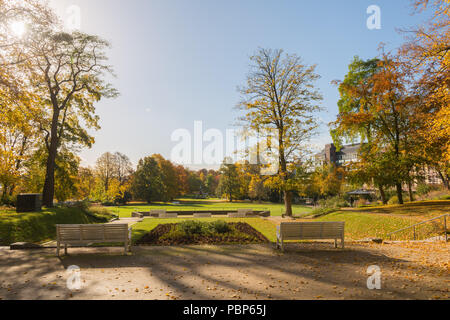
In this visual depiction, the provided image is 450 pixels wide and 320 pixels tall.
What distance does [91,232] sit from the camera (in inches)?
354

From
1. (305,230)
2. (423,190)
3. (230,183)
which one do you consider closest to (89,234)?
(305,230)

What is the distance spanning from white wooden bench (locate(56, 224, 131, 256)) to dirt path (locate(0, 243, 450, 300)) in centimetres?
47

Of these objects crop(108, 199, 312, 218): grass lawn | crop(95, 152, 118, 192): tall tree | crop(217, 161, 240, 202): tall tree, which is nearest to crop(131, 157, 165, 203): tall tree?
crop(95, 152, 118, 192): tall tree

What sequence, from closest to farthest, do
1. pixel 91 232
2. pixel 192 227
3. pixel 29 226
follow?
pixel 91 232 → pixel 192 227 → pixel 29 226

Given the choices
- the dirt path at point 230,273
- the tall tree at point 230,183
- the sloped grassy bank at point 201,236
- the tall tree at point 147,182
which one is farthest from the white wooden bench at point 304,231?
the tall tree at point 230,183

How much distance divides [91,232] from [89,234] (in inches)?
3.8

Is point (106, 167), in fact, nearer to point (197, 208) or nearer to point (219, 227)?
point (197, 208)

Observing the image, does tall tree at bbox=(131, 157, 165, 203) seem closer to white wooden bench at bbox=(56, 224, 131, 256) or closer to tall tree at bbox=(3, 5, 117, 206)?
tall tree at bbox=(3, 5, 117, 206)

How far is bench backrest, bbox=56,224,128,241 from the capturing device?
29.3ft
